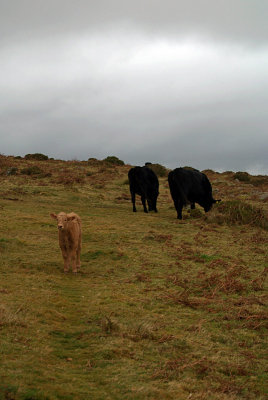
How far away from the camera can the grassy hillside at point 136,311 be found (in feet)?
16.4

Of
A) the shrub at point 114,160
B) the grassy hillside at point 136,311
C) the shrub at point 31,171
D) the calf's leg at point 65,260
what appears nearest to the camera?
the grassy hillside at point 136,311

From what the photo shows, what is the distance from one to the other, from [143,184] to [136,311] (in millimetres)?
14491

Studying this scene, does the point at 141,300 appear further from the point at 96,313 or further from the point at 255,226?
the point at 255,226

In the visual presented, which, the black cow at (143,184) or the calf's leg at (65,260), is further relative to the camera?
the black cow at (143,184)

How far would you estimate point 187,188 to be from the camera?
66.0 ft

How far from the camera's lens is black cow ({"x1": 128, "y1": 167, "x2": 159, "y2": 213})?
22000mm

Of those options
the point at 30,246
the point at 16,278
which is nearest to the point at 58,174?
the point at 30,246

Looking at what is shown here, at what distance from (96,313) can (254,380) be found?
3177mm

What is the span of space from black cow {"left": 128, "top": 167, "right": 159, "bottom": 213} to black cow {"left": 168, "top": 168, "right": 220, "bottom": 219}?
2.21m

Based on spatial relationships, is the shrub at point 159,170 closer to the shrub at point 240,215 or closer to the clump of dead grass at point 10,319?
the shrub at point 240,215

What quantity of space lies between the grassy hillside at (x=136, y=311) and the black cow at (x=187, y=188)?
2248 mm

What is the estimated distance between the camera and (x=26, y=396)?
434cm

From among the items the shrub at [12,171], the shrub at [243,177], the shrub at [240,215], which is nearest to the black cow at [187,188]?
the shrub at [240,215]

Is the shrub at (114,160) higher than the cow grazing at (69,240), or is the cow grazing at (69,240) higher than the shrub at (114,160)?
the shrub at (114,160)
